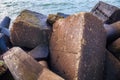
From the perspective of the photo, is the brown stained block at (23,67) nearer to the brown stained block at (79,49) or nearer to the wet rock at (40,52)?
the brown stained block at (79,49)

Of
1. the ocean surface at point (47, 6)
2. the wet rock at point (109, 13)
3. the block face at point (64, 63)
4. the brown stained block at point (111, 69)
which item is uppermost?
the block face at point (64, 63)

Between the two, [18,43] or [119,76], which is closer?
[119,76]

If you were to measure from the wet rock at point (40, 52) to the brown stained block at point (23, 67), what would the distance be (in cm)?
52

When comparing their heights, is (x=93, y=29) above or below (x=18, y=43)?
above

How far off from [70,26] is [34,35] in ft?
2.32

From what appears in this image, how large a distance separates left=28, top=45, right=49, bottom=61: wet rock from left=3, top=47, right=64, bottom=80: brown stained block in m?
0.52

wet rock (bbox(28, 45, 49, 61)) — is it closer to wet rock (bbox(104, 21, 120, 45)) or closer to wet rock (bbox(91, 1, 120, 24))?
wet rock (bbox(104, 21, 120, 45))

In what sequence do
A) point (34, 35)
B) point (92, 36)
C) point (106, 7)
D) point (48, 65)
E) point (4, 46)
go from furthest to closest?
point (106, 7) → point (4, 46) → point (34, 35) → point (48, 65) → point (92, 36)

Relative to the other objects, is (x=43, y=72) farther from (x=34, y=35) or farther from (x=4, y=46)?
(x=4, y=46)

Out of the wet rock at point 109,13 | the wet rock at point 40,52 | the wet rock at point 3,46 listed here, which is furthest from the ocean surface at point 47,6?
the wet rock at point 40,52

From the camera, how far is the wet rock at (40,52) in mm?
4668

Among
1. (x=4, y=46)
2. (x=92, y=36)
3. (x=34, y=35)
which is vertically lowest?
(x=4, y=46)

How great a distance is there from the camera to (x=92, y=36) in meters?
4.29

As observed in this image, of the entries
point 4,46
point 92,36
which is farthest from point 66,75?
point 4,46
